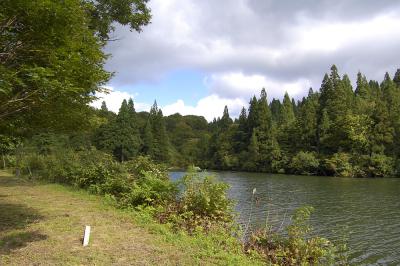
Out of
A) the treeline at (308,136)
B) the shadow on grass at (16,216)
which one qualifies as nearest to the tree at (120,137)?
the treeline at (308,136)

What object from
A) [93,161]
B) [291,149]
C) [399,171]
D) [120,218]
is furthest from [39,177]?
[291,149]

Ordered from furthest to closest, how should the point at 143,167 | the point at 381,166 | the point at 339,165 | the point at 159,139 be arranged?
the point at 159,139, the point at 339,165, the point at 381,166, the point at 143,167

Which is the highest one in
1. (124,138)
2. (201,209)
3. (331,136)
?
(331,136)

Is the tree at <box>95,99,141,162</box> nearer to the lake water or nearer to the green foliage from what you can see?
the lake water

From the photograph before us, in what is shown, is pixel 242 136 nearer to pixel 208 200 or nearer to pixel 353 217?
pixel 353 217

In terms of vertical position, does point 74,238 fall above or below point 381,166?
below

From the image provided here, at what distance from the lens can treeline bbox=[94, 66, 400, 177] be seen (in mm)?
57500

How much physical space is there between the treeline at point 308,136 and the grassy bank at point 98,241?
36953mm

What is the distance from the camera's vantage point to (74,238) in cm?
820

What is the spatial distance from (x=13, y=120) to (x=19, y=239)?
97.9 inches

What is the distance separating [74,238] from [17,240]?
107cm

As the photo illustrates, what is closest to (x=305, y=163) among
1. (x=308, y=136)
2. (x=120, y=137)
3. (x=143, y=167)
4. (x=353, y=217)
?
(x=308, y=136)

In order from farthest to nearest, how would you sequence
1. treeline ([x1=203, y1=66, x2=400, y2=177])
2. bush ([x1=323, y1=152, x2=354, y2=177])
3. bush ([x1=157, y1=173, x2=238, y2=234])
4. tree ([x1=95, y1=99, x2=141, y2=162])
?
1. tree ([x1=95, y1=99, x2=141, y2=162])
2. treeline ([x1=203, y1=66, x2=400, y2=177])
3. bush ([x1=323, y1=152, x2=354, y2=177])
4. bush ([x1=157, y1=173, x2=238, y2=234])

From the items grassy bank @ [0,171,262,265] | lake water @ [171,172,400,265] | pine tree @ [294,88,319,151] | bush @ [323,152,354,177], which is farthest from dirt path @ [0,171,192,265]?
pine tree @ [294,88,319,151]
